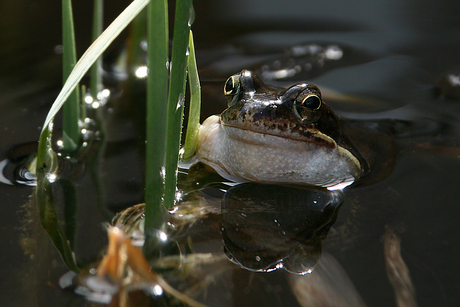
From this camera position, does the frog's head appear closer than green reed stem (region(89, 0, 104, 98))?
Yes

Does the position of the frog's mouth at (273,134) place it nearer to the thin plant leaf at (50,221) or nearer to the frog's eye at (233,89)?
the frog's eye at (233,89)

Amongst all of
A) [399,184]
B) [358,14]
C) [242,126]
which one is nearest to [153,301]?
[242,126]

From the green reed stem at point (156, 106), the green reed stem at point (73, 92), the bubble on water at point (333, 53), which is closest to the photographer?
the green reed stem at point (156, 106)

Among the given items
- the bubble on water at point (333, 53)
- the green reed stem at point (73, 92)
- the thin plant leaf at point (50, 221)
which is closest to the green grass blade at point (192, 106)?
the green reed stem at point (73, 92)

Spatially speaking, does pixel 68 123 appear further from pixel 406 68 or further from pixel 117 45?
pixel 406 68

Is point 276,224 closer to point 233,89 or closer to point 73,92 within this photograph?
point 233,89

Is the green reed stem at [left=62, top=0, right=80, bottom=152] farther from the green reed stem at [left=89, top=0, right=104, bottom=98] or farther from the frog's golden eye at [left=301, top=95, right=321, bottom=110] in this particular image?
the frog's golden eye at [left=301, top=95, right=321, bottom=110]

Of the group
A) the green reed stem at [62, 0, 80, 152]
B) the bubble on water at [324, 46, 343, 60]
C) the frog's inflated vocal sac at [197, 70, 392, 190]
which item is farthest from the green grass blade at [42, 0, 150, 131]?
the bubble on water at [324, 46, 343, 60]
